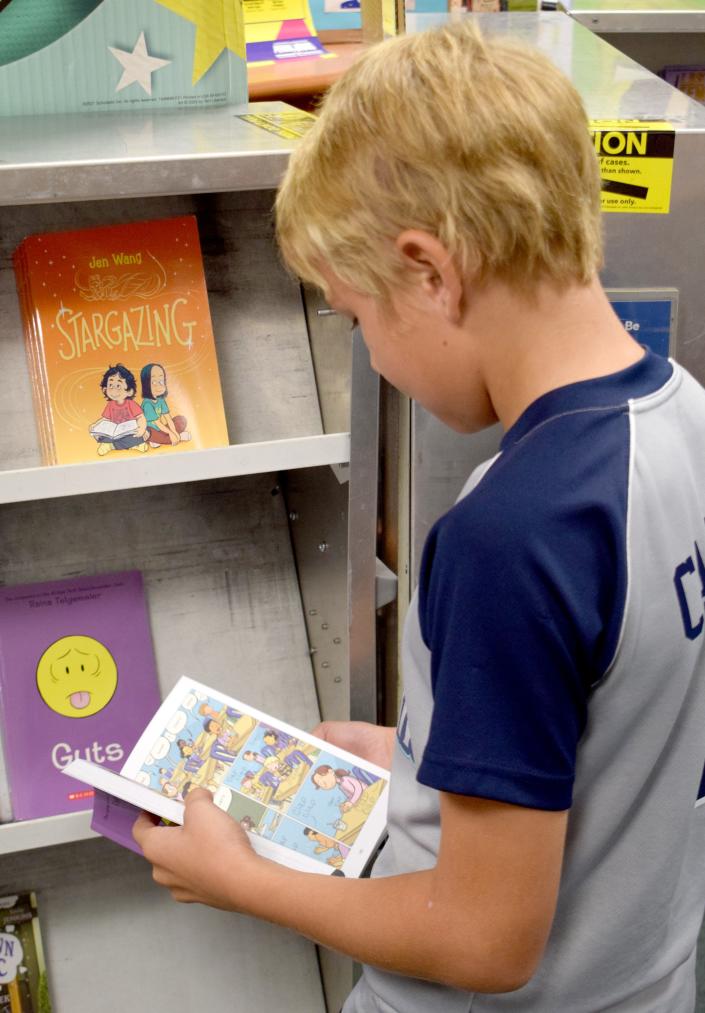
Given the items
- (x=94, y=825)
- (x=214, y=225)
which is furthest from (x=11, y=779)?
(x=214, y=225)

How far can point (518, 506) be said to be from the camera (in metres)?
0.68

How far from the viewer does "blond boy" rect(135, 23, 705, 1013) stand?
0.69 metres

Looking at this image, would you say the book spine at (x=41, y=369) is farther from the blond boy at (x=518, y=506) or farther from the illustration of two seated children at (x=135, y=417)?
the blond boy at (x=518, y=506)

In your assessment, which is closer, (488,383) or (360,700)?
(488,383)

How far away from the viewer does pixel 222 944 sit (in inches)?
69.0

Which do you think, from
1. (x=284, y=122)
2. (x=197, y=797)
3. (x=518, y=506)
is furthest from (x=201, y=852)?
(x=284, y=122)

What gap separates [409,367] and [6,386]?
0.83 meters

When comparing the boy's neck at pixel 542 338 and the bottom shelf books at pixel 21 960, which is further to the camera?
the bottom shelf books at pixel 21 960

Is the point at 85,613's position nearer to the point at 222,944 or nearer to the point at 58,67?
the point at 222,944

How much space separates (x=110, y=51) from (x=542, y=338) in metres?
0.89

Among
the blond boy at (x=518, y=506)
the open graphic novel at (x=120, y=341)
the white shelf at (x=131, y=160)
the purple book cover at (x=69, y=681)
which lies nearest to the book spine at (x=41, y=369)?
the open graphic novel at (x=120, y=341)

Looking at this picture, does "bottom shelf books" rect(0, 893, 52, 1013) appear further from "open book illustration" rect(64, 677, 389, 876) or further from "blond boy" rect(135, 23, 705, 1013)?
"blond boy" rect(135, 23, 705, 1013)

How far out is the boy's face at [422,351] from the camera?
78 centimetres

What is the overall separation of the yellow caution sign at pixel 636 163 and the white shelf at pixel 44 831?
1049 mm
